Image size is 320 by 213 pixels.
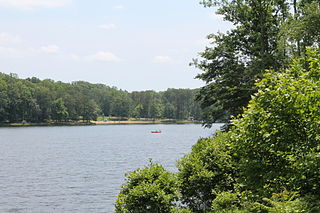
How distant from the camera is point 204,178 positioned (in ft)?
48.0

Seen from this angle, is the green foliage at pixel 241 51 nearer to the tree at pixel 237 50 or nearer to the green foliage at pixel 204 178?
the tree at pixel 237 50

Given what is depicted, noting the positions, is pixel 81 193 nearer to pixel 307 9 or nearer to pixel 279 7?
pixel 307 9

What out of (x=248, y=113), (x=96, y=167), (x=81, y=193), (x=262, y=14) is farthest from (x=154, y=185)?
(x=96, y=167)

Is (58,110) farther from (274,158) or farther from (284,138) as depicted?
(284,138)

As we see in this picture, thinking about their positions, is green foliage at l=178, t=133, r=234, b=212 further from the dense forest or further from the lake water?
the lake water

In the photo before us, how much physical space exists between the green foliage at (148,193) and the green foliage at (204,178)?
1.74m

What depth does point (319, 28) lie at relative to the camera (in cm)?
2747

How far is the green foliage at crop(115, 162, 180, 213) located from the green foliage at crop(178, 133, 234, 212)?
5.72 feet

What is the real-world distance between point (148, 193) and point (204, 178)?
10.6 ft

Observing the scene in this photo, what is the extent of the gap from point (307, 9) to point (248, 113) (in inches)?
792

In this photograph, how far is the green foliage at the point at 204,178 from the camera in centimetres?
1477

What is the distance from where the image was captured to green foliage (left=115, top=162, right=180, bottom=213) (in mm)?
12266

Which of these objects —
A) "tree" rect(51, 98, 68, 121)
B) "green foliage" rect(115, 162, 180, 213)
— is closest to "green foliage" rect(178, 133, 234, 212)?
"green foliage" rect(115, 162, 180, 213)

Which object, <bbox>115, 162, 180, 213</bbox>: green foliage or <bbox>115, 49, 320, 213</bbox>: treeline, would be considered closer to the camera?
<bbox>115, 49, 320, 213</bbox>: treeline
